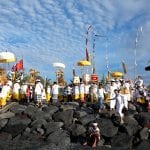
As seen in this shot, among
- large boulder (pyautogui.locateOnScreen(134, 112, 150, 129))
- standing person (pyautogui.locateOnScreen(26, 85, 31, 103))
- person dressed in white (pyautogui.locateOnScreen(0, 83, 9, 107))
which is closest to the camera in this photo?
large boulder (pyautogui.locateOnScreen(134, 112, 150, 129))

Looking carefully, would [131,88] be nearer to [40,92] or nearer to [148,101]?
[148,101]

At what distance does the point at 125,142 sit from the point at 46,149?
5357 mm

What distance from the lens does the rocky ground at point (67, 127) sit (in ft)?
77.7

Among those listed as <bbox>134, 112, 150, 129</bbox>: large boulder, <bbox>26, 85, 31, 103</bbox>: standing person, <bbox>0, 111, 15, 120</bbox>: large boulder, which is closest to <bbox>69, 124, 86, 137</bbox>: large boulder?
<bbox>134, 112, 150, 129</bbox>: large boulder

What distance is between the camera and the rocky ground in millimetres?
23672

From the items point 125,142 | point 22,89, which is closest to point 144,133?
point 125,142

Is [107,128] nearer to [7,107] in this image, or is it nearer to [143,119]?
[143,119]

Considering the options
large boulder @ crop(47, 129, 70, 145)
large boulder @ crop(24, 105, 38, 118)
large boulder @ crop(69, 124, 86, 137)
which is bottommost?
large boulder @ crop(47, 129, 70, 145)

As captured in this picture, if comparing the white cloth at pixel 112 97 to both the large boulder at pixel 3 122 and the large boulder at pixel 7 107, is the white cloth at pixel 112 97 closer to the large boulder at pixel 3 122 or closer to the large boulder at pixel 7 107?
the large boulder at pixel 7 107

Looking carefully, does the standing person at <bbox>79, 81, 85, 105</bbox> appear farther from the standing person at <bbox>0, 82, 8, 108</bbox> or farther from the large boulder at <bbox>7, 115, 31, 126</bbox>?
the standing person at <bbox>0, 82, 8, 108</bbox>

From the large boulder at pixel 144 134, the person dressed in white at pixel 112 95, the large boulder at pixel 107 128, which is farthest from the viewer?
the person dressed in white at pixel 112 95

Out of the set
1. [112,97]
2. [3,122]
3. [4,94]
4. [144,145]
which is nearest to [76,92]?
[112,97]

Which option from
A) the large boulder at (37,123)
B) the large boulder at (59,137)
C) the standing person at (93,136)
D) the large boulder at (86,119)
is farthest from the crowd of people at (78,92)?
the standing person at (93,136)

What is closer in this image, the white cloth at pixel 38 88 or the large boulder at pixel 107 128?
the large boulder at pixel 107 128
